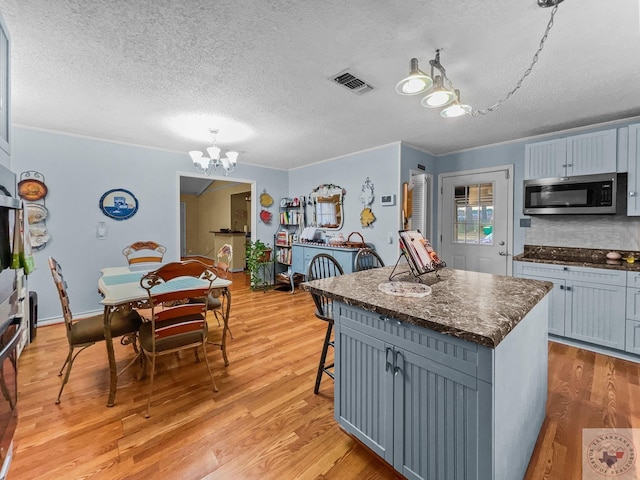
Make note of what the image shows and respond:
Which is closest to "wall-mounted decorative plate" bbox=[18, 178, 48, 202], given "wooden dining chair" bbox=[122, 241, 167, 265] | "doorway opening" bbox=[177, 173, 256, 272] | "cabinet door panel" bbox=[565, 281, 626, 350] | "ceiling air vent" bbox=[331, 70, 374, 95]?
"wooden dining chair" bbox=[122, 241, 167, 265]

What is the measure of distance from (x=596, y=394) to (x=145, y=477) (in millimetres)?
2959

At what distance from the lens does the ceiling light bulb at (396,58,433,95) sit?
148 cm

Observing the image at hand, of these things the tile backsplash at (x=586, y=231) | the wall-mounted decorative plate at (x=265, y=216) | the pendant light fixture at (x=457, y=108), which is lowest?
the tile backsplash at (x=586, y=231)

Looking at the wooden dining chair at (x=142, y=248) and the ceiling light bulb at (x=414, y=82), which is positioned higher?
the ceiling light bulb at (x=414, y=82)

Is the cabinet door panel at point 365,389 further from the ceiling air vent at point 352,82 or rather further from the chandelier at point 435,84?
the ceiling air vent at point 352,82

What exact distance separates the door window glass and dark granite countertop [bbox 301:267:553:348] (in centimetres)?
242

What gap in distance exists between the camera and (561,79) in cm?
215

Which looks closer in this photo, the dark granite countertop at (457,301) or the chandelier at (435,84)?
the dark granite countertop at (457,301)

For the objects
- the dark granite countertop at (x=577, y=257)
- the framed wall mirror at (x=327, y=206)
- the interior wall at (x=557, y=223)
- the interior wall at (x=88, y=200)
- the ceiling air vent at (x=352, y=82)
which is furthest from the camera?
the framed wall mirror at (x=327, y=206)

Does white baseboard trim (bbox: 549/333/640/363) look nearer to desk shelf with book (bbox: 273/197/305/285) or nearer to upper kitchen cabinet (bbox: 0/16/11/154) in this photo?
desk shelf with book (bbox: 273/197/305/285)

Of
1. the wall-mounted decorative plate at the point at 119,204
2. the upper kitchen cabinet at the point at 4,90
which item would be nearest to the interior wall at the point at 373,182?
the wall-mounted decorative plate at the point at 119,204

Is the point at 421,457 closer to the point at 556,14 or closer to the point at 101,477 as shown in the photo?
the point at 101,477

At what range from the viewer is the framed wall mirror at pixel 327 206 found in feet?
15.8

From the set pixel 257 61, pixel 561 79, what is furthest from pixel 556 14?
pixel 257 61
